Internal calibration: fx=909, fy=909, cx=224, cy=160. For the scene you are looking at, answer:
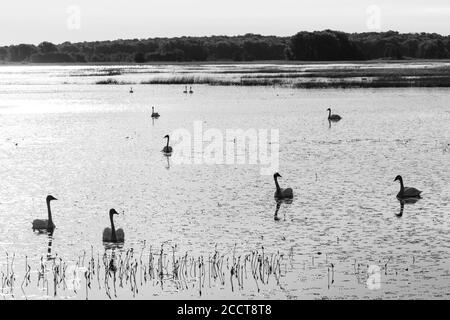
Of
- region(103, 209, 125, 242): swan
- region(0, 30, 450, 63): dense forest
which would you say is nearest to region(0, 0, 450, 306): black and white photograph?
region(103, 209, 125, 242): swan

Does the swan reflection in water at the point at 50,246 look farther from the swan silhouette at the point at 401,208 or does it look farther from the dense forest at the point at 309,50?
the dense forest at the point at 309,50

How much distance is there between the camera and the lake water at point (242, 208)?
576 inches

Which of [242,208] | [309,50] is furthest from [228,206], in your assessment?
[309,50]

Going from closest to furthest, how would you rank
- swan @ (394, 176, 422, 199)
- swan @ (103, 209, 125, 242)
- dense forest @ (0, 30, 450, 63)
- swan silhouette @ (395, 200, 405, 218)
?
swan @ (103, 209, 125, 242) < swan silhouette @ (395, 200, 405, 218) < swan @ (394, 176, 422, 199) < dense forest @ (0, 30, 450, 63)

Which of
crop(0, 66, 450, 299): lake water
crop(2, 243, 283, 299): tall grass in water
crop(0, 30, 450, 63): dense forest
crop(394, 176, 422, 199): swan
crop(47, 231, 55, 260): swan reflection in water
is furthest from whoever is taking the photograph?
crop(0, 30, 450, 63): dense forest

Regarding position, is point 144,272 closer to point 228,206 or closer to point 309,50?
point 228,206

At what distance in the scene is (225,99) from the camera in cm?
5938

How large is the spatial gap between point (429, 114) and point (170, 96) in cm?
2492

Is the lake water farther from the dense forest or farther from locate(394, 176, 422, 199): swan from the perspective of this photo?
the dense forest

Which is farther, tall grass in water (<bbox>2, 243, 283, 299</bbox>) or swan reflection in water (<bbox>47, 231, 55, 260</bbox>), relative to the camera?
swan reflection in water (<bbox>47, 231, 55, 260</bbox>)

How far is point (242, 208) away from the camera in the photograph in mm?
20766

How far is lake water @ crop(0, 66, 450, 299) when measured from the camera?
48.0ft
